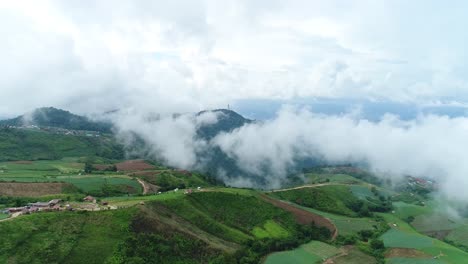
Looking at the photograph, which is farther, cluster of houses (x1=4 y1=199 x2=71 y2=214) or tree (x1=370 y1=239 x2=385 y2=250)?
tree (x1=370 y1=239 x2=385 y2=250)

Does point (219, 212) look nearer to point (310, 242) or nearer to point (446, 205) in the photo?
point (310, 242)

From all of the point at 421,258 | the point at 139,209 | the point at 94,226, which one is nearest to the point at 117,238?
the point at 94,226

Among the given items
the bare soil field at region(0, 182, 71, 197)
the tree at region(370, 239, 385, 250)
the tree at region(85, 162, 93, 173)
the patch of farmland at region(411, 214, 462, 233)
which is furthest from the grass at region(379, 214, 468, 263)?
the tree at region(85, 162, 93, 173)

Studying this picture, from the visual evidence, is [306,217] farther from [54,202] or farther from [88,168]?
[88,168]

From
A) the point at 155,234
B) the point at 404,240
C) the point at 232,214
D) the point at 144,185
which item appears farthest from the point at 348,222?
the point at 155,234

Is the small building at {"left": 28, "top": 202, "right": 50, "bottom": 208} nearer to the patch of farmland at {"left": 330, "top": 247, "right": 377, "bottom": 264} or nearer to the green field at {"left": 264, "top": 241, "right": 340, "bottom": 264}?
the green field at {"left": 264, "top": 241, "right": 340, "bottom": 264}

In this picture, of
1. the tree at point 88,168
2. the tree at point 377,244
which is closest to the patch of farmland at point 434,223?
the tree at point 377,244

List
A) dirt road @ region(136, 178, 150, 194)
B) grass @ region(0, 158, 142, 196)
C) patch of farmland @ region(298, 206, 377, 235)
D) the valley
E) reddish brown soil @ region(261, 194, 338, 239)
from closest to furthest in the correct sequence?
the valley < reddish brown soil @ region(261, 194, 338, 239) < patch of farmland @ region(298, 206, 377, 235) < grass @ region(0, 158, 142, 196) < dirt road @ region(136, 178, 150, 194)
